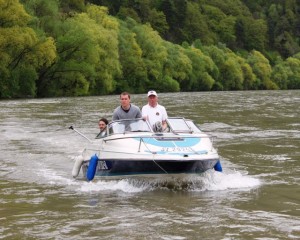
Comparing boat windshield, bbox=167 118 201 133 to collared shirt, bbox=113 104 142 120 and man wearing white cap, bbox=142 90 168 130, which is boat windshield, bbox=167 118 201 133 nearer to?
man wearing white cap, bbox=142 90 168 130

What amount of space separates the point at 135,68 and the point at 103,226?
73.0 meters

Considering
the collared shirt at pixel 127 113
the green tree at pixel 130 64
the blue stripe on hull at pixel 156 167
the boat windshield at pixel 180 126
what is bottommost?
the blue stripe on hull at pixel 156 167

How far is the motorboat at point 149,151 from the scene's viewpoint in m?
11.4

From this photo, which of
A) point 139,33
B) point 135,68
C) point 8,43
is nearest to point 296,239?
point 8,43

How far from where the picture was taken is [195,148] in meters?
11.8

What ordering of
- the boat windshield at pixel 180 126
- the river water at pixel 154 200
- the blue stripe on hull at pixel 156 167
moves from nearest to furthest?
the river water at pixel 154 200 → the blue stripe on hull at pixel 156 167 → the boat windshield at pixel 180 126

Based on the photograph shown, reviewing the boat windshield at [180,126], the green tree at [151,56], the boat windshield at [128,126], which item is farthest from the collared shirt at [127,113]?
the green tree at [151,56]

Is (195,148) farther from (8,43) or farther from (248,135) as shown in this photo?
(8,43)

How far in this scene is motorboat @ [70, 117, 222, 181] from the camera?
11.4 metres

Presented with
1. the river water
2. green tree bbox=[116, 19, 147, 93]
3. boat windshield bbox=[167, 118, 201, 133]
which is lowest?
the river water

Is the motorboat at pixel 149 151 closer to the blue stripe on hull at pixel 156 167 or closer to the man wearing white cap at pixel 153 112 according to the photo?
the blue stripe on hull at pixel 156 167

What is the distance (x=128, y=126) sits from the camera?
12727mm

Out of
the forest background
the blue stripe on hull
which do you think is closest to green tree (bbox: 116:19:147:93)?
the forest background

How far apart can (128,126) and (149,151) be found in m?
1.36
